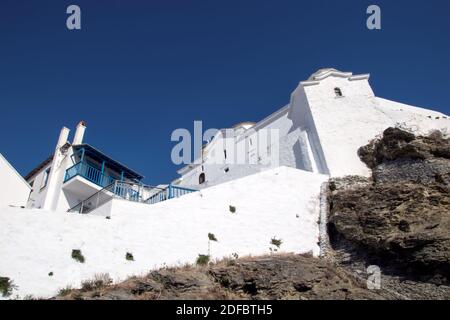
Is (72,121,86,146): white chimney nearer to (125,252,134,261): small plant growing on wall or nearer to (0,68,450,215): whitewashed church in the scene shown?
(0,68,450,215): whitewashed church

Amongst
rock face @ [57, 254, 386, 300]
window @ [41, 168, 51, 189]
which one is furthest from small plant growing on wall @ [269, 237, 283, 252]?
window @ [41, 168, 51, 189]

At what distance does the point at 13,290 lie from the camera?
1083 cm

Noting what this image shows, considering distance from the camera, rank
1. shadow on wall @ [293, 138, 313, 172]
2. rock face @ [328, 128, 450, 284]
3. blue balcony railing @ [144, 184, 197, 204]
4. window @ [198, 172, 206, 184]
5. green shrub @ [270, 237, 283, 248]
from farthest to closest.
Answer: window @ [198, 172, 206, 184] → shadow on wall @ [293, 138, 313, 172] → blue balcony railing @ [144, 184, 197, 204] → green shrub @ [270, 237, 283, 248] → rock face @ [328, 128, 450, 284]

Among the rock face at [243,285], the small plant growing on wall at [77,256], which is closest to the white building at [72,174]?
the small plant growing on wall at [77,256]

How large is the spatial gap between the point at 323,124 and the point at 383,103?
485 centimetres

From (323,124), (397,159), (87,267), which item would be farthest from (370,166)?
(87,267)

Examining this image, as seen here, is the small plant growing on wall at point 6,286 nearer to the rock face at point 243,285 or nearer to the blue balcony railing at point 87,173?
the rock face at point 243,285

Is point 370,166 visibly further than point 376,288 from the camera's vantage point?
Yes

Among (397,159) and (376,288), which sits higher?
(397,159)

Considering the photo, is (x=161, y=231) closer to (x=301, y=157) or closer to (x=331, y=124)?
(x=301, y=157)

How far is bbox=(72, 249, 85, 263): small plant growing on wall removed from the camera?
40.0ft
